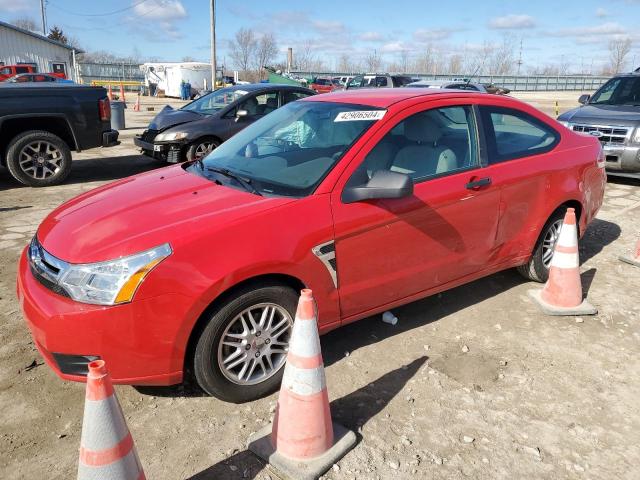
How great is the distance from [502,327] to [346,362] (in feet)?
4.27

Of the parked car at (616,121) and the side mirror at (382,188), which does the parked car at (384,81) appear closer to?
the parked car at (616,121)

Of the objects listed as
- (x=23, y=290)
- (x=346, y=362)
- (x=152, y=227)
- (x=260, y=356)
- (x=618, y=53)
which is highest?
(x=618, y=53)

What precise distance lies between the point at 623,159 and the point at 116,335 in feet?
27.8

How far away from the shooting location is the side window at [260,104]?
30.8ft

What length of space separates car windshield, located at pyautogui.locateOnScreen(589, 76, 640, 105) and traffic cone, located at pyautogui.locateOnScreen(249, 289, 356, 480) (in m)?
9.25

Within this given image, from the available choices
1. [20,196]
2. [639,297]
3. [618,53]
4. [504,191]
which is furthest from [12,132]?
[618,53]

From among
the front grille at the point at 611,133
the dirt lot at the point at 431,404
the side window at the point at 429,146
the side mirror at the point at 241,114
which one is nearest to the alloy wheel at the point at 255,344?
the dirt lot at the point at 431,404

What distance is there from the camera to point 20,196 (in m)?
7.56

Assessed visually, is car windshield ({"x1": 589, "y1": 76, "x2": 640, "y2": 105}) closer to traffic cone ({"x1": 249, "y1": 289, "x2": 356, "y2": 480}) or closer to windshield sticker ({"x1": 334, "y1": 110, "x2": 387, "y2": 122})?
windshield sticker ({"x1": 334, "y1": 110, "x2": 387, "y2": 122})

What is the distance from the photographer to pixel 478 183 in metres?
3.63

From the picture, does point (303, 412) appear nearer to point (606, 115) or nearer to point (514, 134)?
point (514, 134)

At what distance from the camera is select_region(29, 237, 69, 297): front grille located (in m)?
2.62

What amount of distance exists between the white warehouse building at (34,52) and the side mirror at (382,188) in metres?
33.3

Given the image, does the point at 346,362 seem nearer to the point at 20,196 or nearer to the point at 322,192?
the point at 322,192
